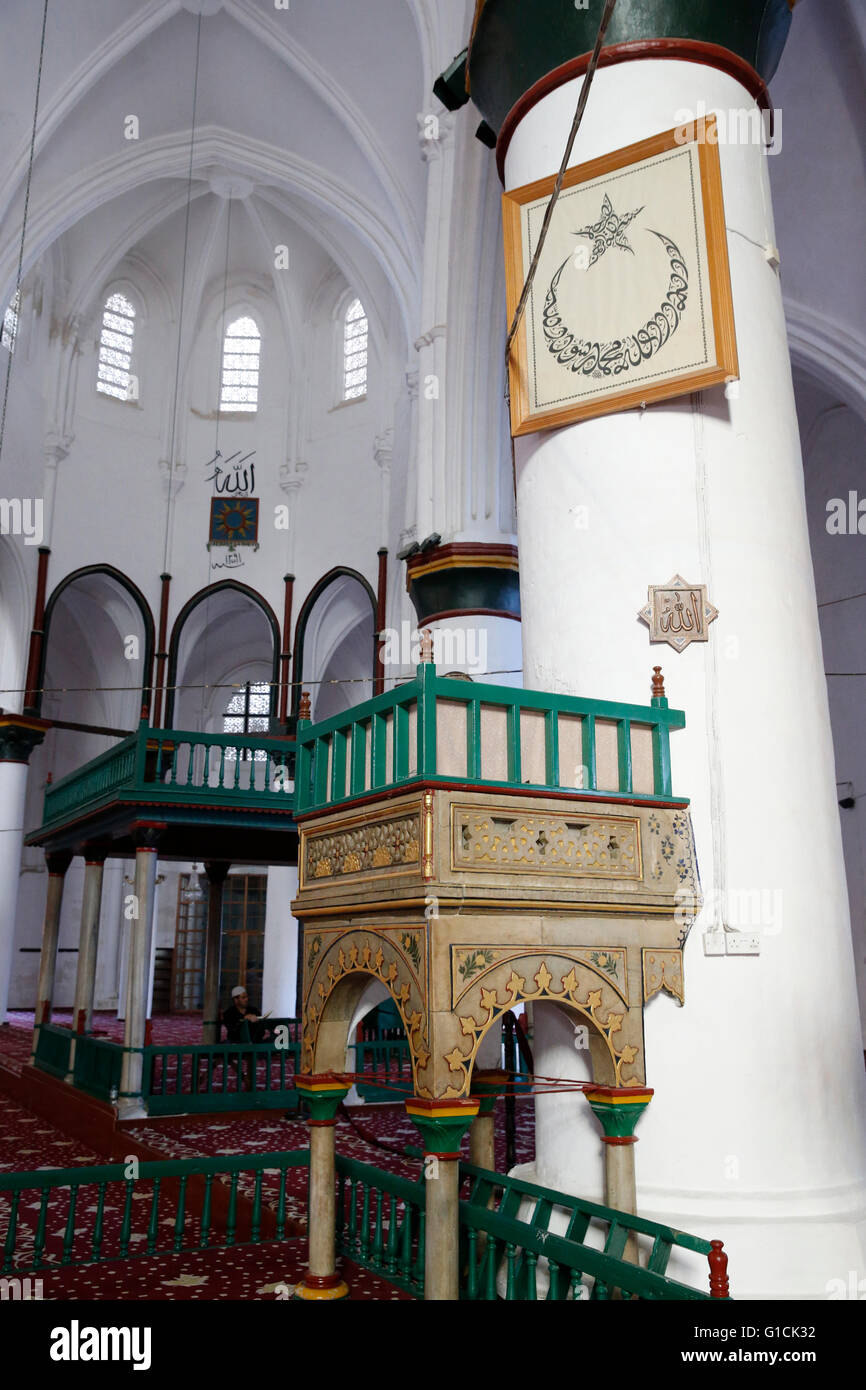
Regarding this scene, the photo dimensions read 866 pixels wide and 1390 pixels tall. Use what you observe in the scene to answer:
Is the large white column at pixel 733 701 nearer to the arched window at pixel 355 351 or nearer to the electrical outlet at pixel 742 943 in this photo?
the electrical outlet at pixel 742 943

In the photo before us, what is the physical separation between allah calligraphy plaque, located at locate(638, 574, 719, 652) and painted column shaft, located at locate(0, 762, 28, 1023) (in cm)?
1327

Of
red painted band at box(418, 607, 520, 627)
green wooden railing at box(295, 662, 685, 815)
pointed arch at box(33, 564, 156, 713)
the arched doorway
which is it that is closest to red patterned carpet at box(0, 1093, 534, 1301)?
green wooden railing at box(295, 662, 685, 815)

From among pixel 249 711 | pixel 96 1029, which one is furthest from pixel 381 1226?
pixel 249 711

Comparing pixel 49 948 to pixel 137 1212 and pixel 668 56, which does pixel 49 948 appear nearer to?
pixel 137 1212

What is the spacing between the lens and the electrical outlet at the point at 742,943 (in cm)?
404

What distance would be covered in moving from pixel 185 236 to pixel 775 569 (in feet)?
53.8

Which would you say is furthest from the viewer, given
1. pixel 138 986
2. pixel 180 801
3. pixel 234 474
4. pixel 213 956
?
pixel 234 474

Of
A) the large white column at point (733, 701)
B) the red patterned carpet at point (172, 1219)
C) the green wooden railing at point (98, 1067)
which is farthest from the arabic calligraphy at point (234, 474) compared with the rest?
the large white column at point (733, 701)

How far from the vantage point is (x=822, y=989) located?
4.12 meters

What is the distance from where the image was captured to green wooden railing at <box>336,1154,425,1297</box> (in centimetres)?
422

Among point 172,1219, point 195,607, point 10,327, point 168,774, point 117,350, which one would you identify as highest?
point 117,350

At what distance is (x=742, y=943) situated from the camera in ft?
13.3

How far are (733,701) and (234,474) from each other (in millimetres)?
15303
